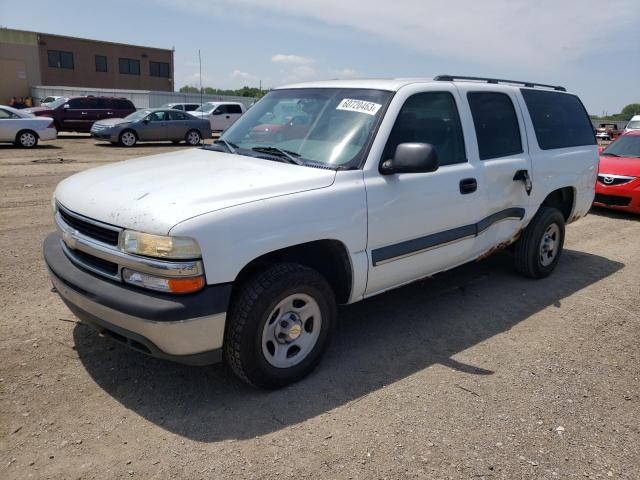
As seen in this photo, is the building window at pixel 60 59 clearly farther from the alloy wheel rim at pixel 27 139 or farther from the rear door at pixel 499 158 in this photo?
the rear door at pixel 499 158

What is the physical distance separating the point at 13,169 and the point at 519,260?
10894mm

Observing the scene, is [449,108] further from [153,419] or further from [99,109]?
[99,109]

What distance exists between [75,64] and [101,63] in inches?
102

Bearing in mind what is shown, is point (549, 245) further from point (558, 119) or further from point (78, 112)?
point (78, 112)

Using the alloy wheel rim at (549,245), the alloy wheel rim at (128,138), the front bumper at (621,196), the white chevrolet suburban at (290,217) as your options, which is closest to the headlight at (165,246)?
the white chevrolet suburban at (290,217)

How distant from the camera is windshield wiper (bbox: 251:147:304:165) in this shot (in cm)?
359

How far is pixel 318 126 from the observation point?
3.84 metres

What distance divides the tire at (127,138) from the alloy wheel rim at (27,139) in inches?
119

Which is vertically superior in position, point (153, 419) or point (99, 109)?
point (99, 109)

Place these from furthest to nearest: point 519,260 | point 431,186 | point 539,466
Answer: point 519,260, point 431,186, point 539,466

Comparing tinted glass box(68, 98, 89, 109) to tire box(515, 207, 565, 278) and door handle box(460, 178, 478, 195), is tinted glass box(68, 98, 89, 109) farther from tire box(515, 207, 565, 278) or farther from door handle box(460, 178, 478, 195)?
door handle box(460, 178, 478, 195)

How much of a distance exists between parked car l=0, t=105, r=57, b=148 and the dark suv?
563 cm

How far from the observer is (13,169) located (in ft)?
38.2

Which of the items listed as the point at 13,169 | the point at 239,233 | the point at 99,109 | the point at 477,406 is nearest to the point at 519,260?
the point at 477,406
